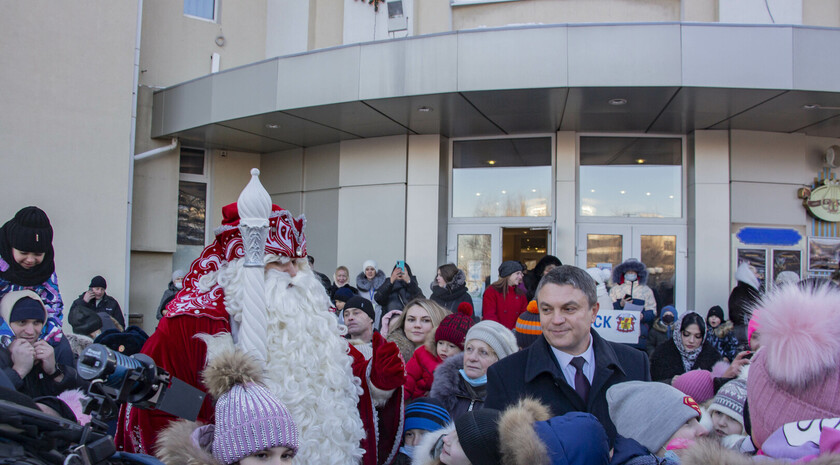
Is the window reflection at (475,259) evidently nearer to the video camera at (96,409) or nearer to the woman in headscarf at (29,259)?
the woman in headscarf at (29,259)

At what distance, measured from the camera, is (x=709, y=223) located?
10281mm

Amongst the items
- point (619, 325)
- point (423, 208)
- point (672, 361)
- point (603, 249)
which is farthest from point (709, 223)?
point (672, 361)

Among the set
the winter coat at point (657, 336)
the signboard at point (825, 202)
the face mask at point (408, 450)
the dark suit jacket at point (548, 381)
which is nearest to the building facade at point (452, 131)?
the signboard at point (825, 202)

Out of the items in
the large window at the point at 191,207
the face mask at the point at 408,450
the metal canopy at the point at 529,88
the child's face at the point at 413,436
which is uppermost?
the metal canopy at the point at 529,88

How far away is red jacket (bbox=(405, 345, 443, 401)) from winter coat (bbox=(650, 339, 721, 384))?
2348 mm

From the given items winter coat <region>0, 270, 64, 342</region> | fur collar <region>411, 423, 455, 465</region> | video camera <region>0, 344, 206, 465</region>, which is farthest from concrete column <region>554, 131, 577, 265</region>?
video camera <region>0, 344, 206, 465</region>

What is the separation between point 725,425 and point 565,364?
101 cm

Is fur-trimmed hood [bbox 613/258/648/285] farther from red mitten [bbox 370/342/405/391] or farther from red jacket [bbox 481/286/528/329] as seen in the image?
red mitten [bbox 370/342/405/391]

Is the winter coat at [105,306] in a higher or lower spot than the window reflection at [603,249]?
lower

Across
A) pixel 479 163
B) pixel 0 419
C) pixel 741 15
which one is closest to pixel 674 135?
pixel 741 15

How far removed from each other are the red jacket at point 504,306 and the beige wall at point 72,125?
634cm

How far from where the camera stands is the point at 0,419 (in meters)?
1.08

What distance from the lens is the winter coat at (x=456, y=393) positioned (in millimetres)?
3926

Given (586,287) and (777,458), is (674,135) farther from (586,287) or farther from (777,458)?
(777,458)
